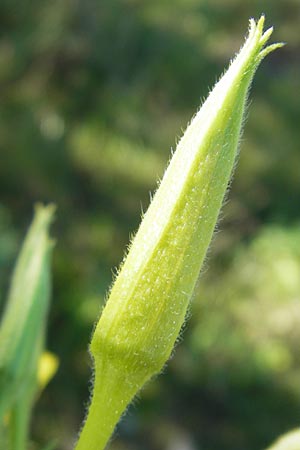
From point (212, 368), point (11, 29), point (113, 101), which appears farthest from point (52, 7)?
point (212, 368)

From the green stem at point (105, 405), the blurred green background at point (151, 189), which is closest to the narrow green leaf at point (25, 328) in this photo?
the green stem at point (105, 405)

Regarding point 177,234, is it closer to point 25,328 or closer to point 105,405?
point 105,405

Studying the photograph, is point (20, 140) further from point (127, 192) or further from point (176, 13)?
point (176, 13)

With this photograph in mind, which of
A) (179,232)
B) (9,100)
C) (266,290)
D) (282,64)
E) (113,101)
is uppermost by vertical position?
(282,64)

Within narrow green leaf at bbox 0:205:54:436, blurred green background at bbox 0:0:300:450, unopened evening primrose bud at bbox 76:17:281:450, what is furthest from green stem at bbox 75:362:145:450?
blurred green background at bbox 0:0:300:450

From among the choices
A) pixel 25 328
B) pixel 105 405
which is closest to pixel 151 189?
pixel 25 328

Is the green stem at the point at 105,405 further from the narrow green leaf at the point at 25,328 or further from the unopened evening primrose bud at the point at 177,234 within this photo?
the narrow green leaf at the point at 25,328

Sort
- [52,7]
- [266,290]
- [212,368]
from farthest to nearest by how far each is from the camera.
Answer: [52,7] → [266,290] → [212,368]

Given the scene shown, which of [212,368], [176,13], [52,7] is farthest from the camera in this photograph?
[176,13]
